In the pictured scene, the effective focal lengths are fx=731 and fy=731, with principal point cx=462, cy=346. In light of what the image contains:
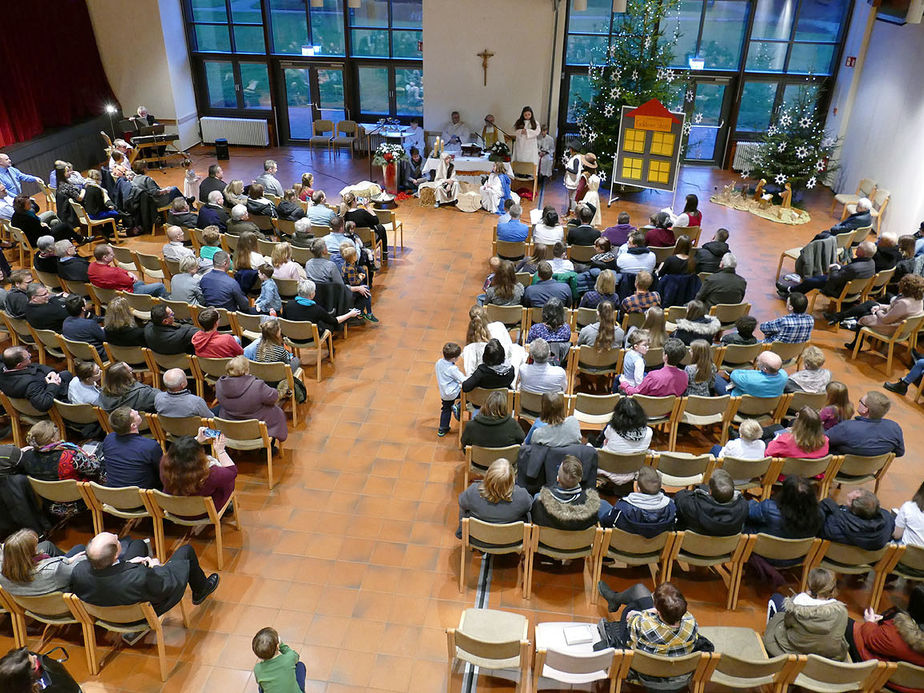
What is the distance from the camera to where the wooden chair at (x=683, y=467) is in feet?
18.4

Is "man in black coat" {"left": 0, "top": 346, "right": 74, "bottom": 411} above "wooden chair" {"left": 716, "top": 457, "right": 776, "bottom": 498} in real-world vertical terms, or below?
above

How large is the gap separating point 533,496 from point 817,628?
6.73 ft

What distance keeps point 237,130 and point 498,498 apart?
45.2 ft

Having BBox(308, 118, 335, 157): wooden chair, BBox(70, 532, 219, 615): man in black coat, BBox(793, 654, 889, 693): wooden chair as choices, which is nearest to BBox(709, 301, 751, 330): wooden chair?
BBox(793, 654, 889, 693): wooden chair

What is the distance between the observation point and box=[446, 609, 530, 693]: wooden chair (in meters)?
4.21

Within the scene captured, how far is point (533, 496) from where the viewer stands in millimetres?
5535

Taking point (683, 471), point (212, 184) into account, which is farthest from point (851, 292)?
point (212, 184)

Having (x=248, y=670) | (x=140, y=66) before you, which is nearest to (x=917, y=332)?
(x=248, y=670)

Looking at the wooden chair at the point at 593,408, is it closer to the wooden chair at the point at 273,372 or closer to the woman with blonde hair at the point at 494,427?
the woman with blonde hair at the point at 494,427

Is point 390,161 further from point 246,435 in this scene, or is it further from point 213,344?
point 246,435

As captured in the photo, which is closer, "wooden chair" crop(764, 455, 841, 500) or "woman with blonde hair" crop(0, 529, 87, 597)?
"woman with blonde hair" crop(0, 529, 87, 597)

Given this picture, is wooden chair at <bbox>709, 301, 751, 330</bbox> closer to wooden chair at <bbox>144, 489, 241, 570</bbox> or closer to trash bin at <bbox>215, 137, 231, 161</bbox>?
wooden chair at <bbox>144, 489, 241, 570</bbox>

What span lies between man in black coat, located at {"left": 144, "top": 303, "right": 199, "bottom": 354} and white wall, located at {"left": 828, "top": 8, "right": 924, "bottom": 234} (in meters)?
10.8

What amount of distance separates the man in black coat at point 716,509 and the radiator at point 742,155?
1157cm
